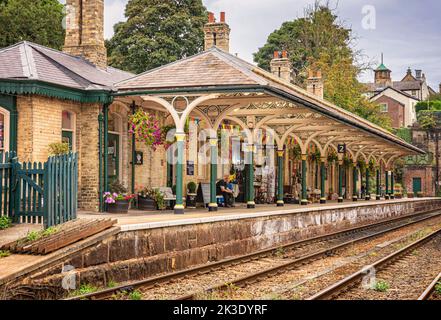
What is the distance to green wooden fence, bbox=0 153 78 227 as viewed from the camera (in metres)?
10.6

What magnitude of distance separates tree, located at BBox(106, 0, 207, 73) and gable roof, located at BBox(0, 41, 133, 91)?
83.1 ft

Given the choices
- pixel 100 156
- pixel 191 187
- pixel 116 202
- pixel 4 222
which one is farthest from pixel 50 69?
pixel 191 187

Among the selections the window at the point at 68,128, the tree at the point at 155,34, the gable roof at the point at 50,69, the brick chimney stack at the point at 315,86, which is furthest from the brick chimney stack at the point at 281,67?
the window at the point at 68,128

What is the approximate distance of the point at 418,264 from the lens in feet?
46.2

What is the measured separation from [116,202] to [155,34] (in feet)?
98.5

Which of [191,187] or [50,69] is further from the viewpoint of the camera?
[191,187]

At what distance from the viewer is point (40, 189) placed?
10.9m

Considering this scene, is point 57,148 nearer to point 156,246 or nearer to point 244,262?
point 156,246

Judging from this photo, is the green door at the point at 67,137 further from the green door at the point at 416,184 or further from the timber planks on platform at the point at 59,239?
the green door at the point at 416,184

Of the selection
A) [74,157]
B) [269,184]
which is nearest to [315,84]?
[269,184]

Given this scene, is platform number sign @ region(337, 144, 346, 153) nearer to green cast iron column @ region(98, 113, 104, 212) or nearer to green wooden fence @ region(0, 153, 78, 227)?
green cast iron column @ region(98, 113, 104, 212)

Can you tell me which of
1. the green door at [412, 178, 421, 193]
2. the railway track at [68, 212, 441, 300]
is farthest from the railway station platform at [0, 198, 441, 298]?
the green door at [412, 178, 421, 193]

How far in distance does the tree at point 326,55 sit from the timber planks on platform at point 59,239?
125 ft
